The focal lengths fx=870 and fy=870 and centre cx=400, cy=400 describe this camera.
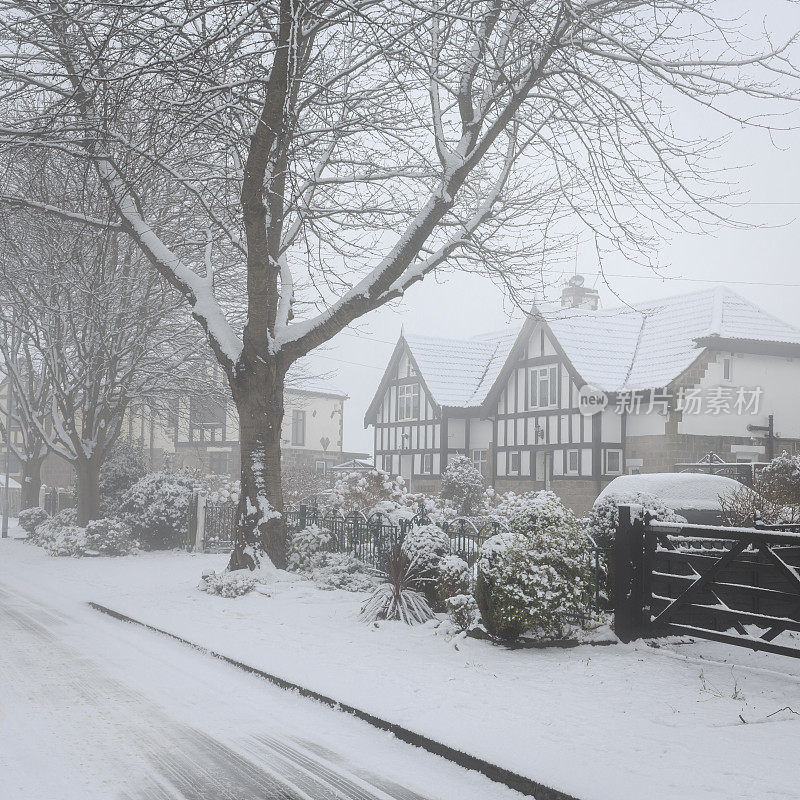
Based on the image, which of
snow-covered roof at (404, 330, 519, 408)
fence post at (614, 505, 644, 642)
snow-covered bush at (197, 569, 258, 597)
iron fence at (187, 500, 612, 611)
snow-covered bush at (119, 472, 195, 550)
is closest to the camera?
fence post at (614, 505, 644, 642)

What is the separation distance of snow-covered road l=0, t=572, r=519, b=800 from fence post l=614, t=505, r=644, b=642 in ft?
12.6

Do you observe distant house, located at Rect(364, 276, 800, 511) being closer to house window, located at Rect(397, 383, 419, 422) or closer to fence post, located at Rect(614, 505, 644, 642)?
house window, located at Rect(397, 383, 419, 422)

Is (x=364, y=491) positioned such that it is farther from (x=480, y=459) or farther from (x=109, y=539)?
(x=480, y=459)

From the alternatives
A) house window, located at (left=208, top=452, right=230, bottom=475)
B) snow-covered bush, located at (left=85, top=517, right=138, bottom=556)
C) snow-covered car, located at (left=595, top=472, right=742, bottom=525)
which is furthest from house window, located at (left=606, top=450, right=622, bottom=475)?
house window, located at (left=208, top=452, right=230, bottom=475)

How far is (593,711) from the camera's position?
6762 mm

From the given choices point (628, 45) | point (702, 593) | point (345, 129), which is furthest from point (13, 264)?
point (702, 593)

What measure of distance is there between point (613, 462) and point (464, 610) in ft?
85.9

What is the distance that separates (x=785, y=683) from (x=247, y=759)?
5030 mm

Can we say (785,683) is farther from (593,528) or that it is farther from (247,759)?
(247,759)

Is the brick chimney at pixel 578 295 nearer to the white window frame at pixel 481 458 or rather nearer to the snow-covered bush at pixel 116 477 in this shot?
the white window frame at pixel 481 458

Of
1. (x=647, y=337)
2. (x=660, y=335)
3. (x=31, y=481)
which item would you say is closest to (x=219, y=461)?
(x=31, y=481)

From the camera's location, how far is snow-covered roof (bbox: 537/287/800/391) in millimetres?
34844

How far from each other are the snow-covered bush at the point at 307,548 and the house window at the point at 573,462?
21.5 metres

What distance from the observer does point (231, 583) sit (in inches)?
530
